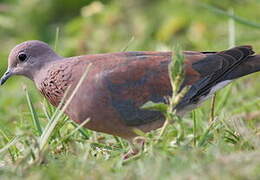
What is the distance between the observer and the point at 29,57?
15.4ft

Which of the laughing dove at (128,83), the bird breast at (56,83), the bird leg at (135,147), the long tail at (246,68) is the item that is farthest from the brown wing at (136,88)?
the long tail at (246,68)

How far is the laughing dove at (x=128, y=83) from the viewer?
13.6 feet

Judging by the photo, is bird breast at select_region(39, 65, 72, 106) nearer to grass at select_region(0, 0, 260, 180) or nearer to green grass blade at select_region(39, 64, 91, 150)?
grass at select_region(0, 0, 260, 180)

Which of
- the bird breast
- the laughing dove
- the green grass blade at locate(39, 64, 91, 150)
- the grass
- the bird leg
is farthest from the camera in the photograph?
the bird breast

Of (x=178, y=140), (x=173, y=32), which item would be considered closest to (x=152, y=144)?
(x=178, y=140)

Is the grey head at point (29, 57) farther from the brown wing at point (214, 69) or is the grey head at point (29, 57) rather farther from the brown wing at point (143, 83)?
the brown wing at point (214, 69)

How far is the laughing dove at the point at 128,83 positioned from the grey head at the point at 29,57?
0.32ft

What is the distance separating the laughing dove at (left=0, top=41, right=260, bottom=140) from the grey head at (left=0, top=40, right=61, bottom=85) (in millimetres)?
99

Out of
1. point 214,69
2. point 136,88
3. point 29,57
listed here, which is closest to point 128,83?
point 136,88

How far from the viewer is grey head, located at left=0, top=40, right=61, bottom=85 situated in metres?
4.64

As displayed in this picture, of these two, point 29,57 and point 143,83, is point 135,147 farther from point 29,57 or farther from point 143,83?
point 29,57

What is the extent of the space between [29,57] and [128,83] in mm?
832

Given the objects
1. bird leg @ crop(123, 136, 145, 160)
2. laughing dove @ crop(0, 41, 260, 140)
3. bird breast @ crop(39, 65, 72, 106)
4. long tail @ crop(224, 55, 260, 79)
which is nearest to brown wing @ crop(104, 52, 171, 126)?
laughing dove @ crop(0, 41, 260, 140)

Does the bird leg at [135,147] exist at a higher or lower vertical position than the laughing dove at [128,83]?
lower
